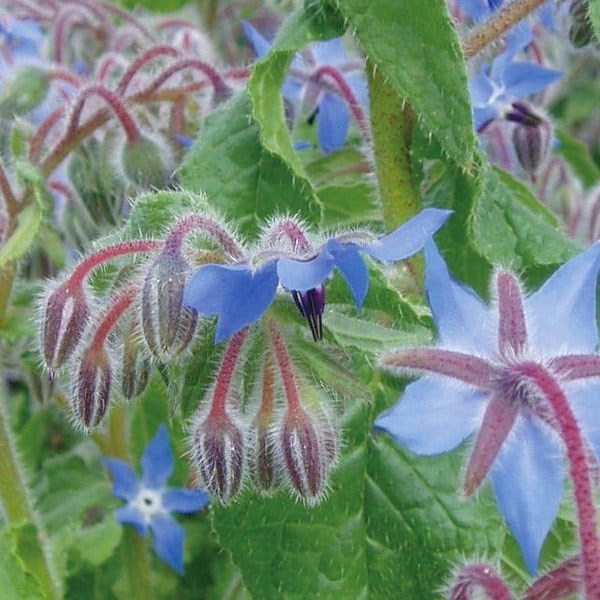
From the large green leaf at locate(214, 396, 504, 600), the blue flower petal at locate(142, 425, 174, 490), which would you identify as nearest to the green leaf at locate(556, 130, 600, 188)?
the blue flower petal at locate(142, 425, 174, 490)

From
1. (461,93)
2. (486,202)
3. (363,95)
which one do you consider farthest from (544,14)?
(461,93)

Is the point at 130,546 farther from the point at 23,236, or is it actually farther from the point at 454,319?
the point at 454,319

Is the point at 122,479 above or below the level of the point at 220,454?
below

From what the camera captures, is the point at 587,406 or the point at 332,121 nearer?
the point at 587,406

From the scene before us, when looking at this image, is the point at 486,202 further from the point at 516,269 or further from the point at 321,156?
the point at 321,156

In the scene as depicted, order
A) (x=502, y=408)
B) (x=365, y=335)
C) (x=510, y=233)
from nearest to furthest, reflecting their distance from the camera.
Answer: (x=502, y=408) → (x=365, y=335) → (x=510, y=233)

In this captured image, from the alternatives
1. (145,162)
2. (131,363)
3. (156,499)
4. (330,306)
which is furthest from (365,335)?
(156,499)

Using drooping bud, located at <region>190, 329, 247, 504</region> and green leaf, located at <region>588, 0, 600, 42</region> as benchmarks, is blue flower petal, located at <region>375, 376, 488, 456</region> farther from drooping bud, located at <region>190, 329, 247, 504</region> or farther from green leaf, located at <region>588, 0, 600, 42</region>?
green leaf, located at <region>588, 0, 600, 42</region>
